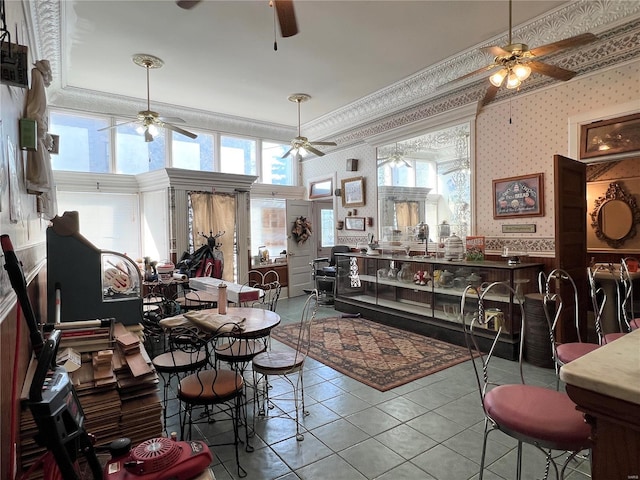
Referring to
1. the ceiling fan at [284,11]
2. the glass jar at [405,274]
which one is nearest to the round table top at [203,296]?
the ceiling fan at [284,11]

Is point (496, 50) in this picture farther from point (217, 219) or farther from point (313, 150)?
point (217, 219)

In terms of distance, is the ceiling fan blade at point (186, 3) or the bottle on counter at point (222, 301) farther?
the bottle on counter at point (222, 301)

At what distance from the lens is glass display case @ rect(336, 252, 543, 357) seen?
4348 millimetres

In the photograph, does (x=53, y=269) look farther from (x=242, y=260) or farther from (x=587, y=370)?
(x=242, y=260)

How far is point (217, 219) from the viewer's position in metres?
6.81

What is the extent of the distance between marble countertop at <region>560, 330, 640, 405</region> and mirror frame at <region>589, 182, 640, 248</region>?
5.74 meters

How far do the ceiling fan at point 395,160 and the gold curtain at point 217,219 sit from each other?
9.57ft

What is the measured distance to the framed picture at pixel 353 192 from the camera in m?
7.15

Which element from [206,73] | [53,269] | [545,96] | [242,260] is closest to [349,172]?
[242,260]

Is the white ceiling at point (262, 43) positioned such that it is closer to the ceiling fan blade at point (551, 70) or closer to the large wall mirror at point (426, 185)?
the ceiling fan blade at point (551, 70)

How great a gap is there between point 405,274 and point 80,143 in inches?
227

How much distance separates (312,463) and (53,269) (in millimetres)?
2288

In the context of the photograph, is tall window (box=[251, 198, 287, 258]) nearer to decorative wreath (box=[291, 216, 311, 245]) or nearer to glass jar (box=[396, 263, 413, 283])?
decorative wreath (box=[291, 216, 311, 245])

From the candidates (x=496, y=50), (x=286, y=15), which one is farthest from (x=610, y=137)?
(x=286, y=15)
